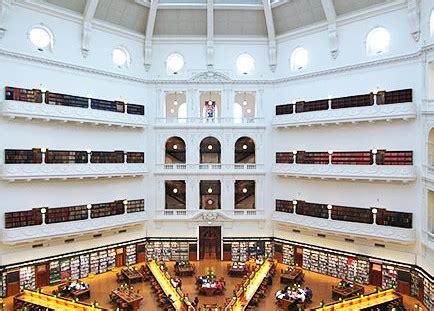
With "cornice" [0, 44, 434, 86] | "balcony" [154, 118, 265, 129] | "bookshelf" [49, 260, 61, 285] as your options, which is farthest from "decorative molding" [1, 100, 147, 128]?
"bookshelf" [49, 260, 61, 285]

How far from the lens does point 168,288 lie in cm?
2070

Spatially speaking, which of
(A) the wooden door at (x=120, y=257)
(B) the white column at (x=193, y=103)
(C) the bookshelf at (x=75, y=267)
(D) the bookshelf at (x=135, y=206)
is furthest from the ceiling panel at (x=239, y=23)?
(C) the bookshelf at (x=75, y=267)

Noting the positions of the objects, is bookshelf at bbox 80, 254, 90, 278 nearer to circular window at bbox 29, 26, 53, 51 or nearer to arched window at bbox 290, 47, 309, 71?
circular window at bbox 29, 26, 53, 51

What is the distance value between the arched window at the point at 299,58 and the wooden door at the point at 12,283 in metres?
20.5

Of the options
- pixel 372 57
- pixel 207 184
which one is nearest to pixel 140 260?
pixel 207 184

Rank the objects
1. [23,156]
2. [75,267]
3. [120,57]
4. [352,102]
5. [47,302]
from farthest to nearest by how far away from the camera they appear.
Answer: [120,57] → [75,267] → [352,102] → [23,156] → [47,302]

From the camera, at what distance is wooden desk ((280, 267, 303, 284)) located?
22.7 m

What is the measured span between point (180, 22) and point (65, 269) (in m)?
17.2

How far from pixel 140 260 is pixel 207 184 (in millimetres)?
7051

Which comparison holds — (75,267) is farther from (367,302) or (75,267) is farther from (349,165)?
(349,165)

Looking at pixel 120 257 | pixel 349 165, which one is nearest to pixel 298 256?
pixel 349 165

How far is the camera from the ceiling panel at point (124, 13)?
2422cm

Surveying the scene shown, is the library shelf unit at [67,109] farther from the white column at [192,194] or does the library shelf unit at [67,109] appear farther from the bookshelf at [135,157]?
the white column at [192,194]

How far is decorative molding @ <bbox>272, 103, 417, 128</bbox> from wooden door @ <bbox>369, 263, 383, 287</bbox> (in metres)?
8.27
